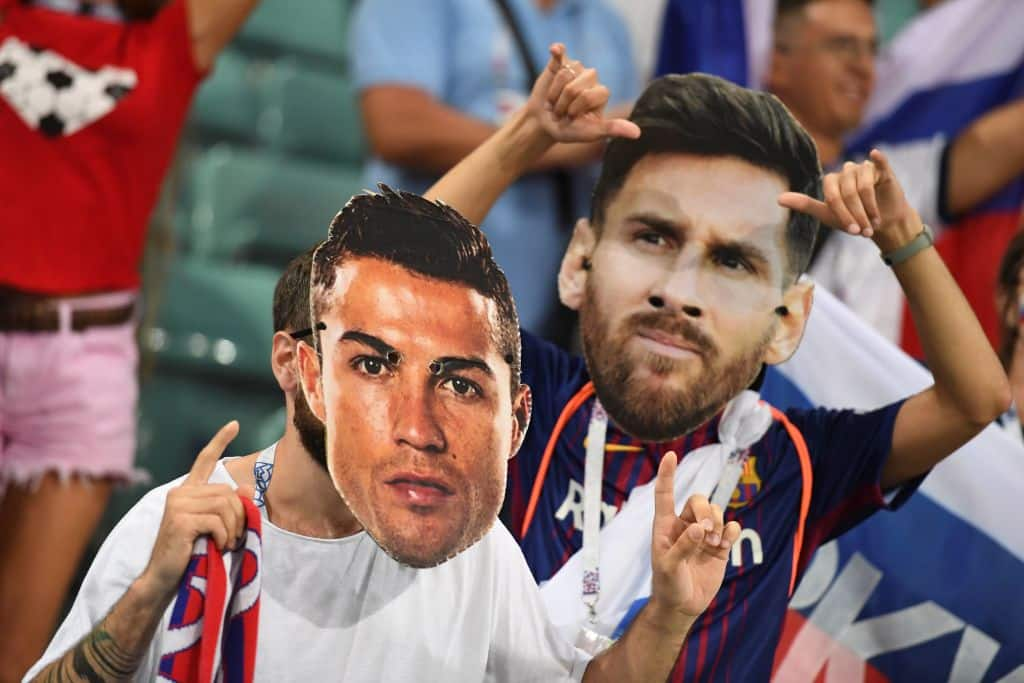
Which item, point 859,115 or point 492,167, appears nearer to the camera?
point 492,167

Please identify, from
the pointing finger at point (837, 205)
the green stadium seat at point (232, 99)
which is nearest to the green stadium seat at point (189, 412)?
the green stadium seat at point (232, 99)

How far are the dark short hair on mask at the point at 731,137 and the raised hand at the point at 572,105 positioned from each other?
5 cm

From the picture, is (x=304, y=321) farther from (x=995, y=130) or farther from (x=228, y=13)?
(x=995, y=130)

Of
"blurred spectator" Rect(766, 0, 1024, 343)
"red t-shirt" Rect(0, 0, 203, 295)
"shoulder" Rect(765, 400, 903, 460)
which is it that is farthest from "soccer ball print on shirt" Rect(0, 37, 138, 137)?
"blurred spectator" Rect(766, 0, 1024, 343)

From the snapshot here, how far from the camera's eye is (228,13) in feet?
6.31

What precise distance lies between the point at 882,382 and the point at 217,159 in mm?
1881

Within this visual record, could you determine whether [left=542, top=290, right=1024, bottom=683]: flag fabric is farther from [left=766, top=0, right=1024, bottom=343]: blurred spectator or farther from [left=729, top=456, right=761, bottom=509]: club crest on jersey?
[left=766, top=0, right=1024, bottom=343]: blurred spectator

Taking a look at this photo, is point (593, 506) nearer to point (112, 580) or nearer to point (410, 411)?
point (410, 411)

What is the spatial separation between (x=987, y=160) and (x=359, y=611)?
5.09 ft

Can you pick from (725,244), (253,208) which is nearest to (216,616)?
(725,244)

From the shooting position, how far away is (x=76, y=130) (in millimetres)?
1837

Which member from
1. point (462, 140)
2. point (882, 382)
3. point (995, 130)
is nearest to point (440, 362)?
point (882, 382)

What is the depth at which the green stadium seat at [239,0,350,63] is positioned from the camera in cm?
321

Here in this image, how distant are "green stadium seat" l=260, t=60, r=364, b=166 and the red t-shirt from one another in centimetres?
131
